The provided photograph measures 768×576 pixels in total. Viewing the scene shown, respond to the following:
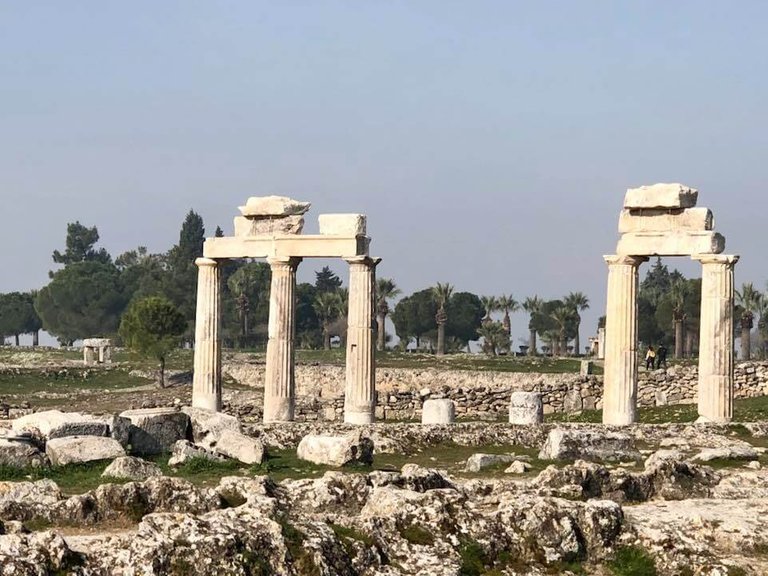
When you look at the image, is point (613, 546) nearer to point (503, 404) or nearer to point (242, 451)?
point (242, 451)

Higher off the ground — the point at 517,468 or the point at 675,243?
the point at 675,243

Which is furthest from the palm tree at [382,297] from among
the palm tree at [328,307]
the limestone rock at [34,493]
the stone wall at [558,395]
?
the limestone rock at [34,493]

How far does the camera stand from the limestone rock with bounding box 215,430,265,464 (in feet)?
103

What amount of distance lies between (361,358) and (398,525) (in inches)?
861

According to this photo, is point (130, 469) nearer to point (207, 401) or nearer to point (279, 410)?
point (279, 410)

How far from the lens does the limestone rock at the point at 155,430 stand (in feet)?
109

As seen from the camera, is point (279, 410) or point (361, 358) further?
point (279, 410)

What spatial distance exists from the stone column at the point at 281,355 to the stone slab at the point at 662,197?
9016mm

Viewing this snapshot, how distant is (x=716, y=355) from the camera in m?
40.5

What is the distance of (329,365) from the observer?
71.5 m

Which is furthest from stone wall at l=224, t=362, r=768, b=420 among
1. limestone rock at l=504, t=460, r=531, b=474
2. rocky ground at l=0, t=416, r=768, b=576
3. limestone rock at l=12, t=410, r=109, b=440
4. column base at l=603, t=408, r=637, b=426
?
rocky ground at l=0, t=416, r=768, b=576

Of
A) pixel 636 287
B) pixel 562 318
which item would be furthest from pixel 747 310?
pixel 636 287

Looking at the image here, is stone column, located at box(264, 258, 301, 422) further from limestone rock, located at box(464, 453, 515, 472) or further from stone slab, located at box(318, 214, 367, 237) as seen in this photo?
limestone rock, located at box(464, 453, 515, 472)

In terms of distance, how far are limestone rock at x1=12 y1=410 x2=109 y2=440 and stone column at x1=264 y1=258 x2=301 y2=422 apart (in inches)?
401
